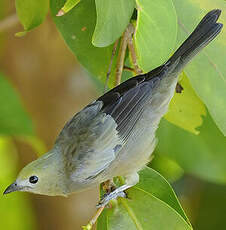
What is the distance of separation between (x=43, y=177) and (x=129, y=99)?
0.55m

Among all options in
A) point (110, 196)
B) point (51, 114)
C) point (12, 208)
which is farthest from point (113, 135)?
point (12, 208)

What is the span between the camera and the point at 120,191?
291 cm

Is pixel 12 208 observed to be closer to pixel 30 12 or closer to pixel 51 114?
pixel 51 114

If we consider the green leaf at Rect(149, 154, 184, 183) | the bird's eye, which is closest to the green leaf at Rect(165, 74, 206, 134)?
the bird's eye

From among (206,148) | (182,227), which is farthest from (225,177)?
(182,227)

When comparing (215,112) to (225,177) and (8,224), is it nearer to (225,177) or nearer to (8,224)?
(225,177)

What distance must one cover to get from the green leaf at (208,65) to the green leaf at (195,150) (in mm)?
861

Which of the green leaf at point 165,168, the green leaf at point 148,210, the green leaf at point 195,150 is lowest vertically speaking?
→ the green leaf at point 165,168

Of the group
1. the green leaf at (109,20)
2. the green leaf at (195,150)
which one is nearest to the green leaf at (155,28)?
the green leaf at (109,20)

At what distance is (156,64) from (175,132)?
3.64ft

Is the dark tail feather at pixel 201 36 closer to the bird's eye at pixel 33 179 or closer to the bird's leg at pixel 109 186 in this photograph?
the bird's leg at pixel 109 186

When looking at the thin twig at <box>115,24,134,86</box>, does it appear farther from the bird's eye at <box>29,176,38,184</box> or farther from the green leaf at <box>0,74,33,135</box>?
the green leaf at <box>0,74,33,135</box>

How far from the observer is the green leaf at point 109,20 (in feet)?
8.42

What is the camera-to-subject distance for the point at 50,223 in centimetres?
523
